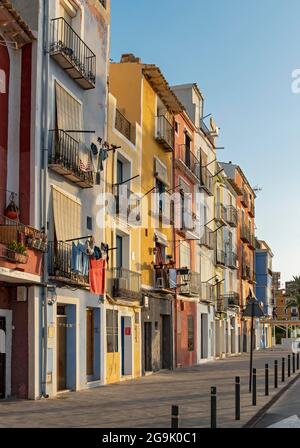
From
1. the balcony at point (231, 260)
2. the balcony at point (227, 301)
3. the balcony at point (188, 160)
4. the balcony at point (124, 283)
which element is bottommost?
the balcony at point (227, 301)

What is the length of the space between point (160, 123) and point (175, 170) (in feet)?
12.2

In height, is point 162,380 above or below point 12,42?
below

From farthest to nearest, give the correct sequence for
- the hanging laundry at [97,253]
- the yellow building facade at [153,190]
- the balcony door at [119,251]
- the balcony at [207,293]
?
the balcony at [207,293] < the yellow building facade at [153,190] < the balcony door at [119,251] < the hanging laundry at [97,253]

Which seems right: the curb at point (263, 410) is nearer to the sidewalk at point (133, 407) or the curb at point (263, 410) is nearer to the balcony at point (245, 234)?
the sidewalk at point (133, 407)

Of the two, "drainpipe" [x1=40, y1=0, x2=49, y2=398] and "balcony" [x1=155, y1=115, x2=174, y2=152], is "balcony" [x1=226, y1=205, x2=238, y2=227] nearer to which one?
"balcony" [x1=155, y1=115, x2=174, y2=152]

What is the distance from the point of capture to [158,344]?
30984 mm

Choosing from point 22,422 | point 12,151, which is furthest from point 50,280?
point 22,422

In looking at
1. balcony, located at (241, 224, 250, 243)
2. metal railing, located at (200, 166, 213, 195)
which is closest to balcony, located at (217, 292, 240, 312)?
balcony, located at (241, 224, 250, 243)

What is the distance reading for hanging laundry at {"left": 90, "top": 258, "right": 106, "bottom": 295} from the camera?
21906mm

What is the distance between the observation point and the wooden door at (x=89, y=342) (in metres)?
22.8

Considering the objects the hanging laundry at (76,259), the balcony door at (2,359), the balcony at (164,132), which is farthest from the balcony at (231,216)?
the balcony door at (2,359)

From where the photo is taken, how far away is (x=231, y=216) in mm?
53719

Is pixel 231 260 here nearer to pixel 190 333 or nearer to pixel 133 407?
pixel 190 333

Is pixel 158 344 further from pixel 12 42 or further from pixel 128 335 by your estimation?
pixel 12 42
